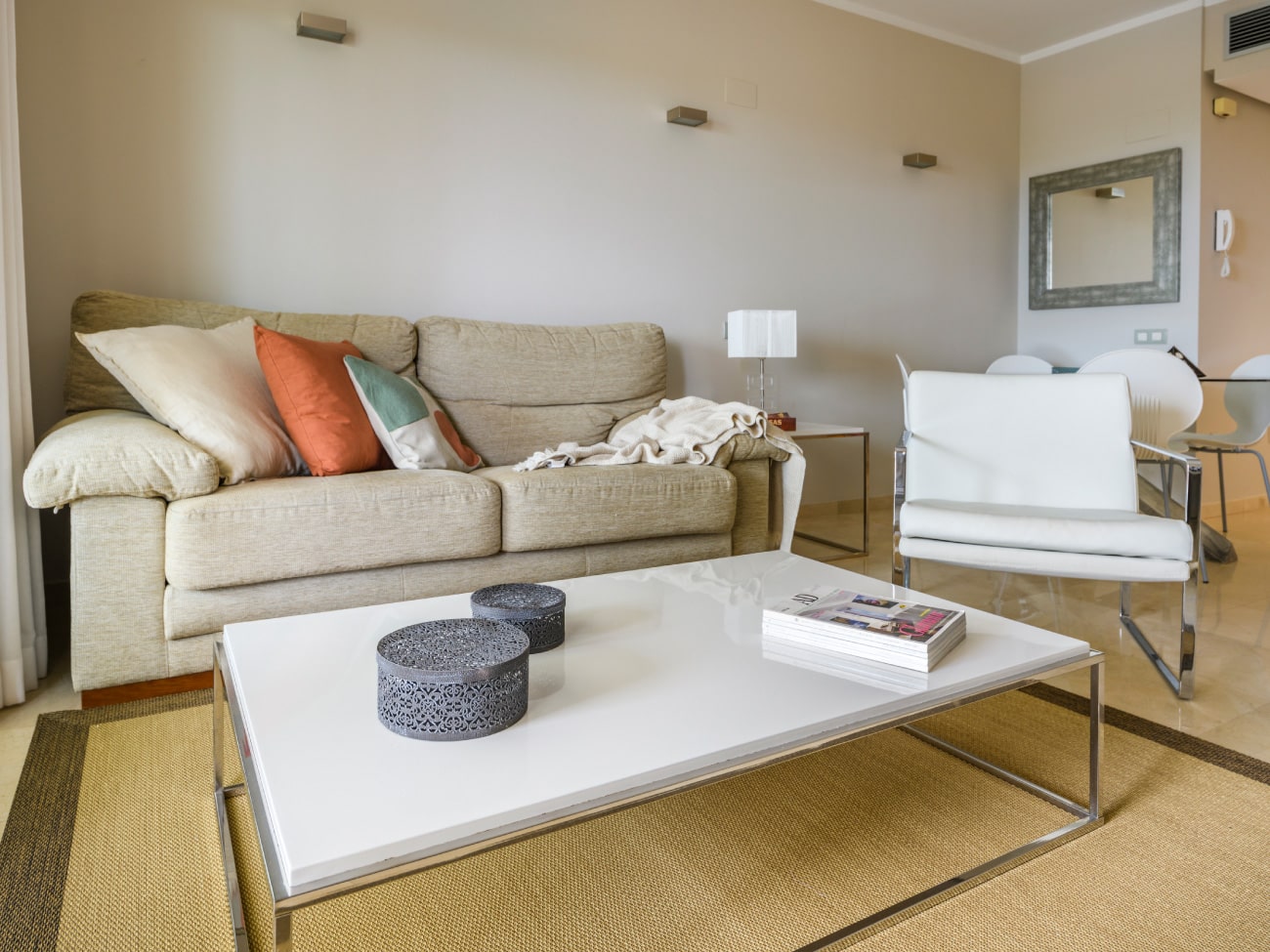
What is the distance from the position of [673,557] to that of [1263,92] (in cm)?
433

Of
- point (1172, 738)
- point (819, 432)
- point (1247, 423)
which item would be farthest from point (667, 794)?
point (1247, 423)

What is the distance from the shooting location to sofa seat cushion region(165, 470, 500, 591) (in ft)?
6.68

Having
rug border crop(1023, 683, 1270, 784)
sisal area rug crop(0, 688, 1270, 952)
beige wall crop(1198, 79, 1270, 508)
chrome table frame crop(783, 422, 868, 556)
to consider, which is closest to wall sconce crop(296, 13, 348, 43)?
chrome table frame crop(783, 422, 868, 556)

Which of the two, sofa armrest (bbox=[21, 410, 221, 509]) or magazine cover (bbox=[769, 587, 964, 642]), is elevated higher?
sofa armrest (bbox=[21, 410, 221, 509])

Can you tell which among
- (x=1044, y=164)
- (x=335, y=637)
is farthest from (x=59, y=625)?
(x=1044, y=164)

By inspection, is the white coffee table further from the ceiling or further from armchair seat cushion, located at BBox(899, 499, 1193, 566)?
the ceiling

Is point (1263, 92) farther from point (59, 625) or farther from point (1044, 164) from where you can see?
point (59, 625)

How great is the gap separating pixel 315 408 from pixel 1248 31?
474 cm

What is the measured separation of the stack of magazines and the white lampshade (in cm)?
228

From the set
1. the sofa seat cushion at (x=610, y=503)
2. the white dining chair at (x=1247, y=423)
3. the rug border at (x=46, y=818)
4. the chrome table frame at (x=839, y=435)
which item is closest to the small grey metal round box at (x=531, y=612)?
the rug border at (x=46, y=818)

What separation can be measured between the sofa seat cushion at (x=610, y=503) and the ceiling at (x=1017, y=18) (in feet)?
9.84

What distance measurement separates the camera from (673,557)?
2.77 meters

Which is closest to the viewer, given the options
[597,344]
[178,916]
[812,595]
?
[178,916]

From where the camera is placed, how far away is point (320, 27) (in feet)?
9.95
